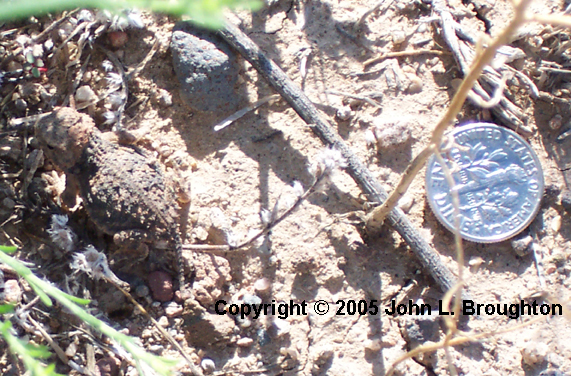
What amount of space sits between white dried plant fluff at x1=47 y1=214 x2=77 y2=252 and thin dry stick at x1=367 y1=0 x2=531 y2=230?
1749 millimetres

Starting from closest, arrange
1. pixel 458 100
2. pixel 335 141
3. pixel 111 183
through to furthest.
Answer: pixel 458 100 < pixel 111 183 < pixel 335 141

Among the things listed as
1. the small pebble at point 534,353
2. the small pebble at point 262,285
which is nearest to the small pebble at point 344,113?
the small pebble at point 262,285

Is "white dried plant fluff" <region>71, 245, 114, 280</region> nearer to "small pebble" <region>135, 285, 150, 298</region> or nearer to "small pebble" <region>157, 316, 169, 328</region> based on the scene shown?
"small pebble" <region>135, 285, 150, 298</region>

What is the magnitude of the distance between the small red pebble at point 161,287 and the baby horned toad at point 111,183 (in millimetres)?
192

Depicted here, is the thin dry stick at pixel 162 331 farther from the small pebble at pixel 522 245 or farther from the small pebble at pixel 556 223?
the small pebble at pixel 556 223

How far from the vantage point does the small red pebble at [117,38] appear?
11.0 ft

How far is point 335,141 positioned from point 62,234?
172 cm

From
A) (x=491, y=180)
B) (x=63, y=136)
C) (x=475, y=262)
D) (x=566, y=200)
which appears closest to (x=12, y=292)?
(x=63, y=136)

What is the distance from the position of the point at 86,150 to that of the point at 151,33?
104 cm

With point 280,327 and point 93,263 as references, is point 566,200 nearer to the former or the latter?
point 280,327

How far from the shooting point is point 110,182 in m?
2.81

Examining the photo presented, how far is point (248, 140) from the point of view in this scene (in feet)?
11.0

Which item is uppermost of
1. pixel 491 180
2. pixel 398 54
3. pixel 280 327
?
pixel 398 54

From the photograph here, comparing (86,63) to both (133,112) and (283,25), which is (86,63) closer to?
(133,112)
